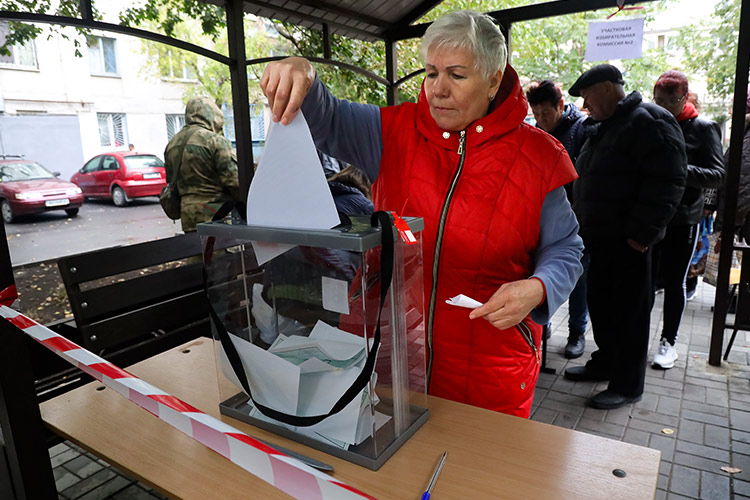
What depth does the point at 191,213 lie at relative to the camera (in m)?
4.15

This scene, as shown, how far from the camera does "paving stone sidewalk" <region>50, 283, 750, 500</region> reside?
2.51 meters

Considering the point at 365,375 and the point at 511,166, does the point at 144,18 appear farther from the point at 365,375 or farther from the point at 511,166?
the point at 365,375

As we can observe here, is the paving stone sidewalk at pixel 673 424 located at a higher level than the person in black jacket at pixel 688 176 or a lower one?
lower

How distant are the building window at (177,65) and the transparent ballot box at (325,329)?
141 inches

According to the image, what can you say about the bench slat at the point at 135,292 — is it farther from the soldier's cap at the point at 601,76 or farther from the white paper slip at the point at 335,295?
the soldier's cap at the point at 601,76

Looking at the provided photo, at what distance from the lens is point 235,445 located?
31.6 inches

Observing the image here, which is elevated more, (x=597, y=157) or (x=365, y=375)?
(x=597, y=157)

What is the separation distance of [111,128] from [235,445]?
13.6 feet

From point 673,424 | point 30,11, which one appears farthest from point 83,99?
point 673,424

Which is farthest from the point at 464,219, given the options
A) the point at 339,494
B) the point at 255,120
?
the point at 255,120

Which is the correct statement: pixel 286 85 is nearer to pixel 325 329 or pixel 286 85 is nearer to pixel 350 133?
pixel 350 133

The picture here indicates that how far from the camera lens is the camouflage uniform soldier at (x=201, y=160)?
405 cm

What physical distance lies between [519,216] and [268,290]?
678mm

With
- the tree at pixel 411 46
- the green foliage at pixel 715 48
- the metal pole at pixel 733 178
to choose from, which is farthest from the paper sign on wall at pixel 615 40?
the green foliage at pixel 715 48
